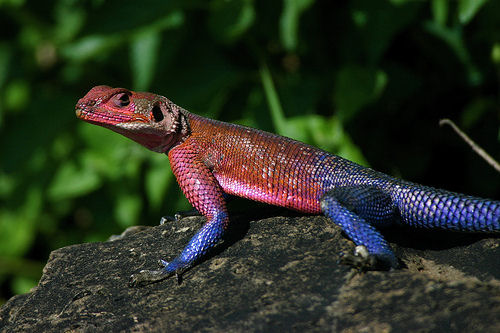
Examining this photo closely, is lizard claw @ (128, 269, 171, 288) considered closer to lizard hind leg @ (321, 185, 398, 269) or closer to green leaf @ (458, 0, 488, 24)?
lizard hind leg @ (321, 185, 398, 269)

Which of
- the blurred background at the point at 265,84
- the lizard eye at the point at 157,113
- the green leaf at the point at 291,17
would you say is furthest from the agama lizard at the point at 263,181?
the green leaf at the point at 291,17

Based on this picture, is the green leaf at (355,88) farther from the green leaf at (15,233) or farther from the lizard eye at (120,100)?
the green leaf at (15,233)

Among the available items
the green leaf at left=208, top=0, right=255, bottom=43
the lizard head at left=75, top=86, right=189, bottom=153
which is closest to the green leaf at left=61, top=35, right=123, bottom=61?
the green leaf at left=208, top=0, right=255, bottom=43

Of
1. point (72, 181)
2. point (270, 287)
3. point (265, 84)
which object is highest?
point (265, 84)

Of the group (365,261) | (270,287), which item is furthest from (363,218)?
(270,287)

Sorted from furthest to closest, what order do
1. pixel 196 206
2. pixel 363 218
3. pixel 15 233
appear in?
pixel 15 233, pixel 196 206, pixel 363 218

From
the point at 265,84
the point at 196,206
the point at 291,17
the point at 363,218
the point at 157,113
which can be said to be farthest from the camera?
the point at 265,84

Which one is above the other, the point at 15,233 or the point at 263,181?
the point at 263,181

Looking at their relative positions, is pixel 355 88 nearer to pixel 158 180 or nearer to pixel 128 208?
pixel 158 180
